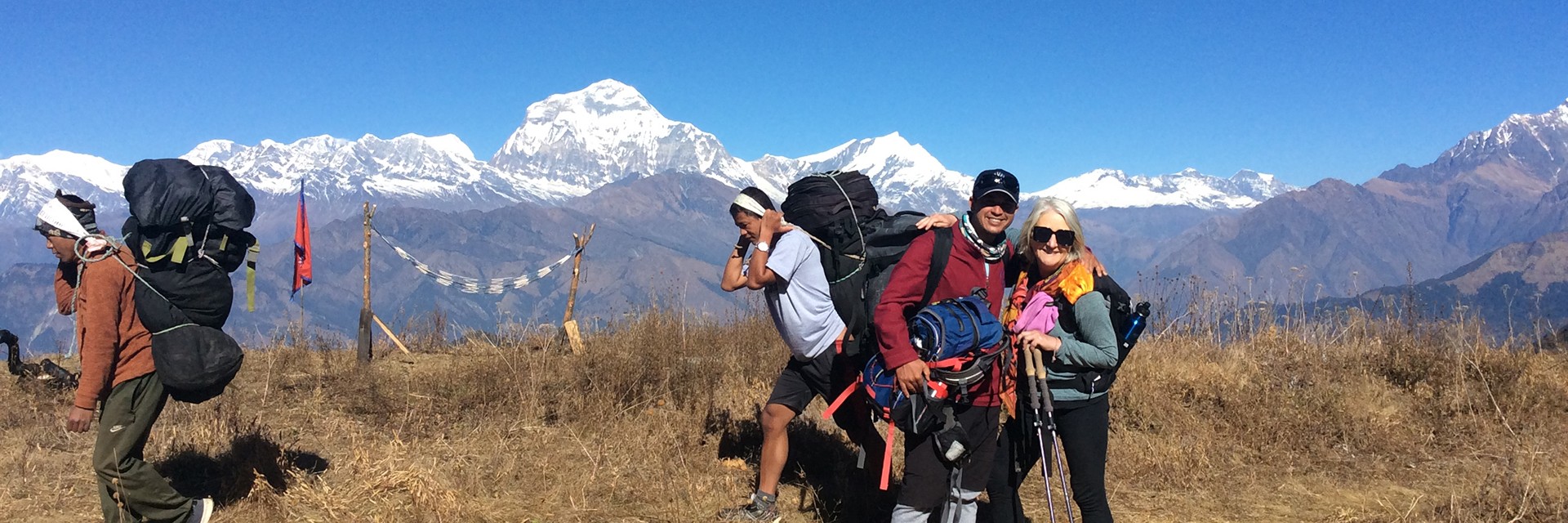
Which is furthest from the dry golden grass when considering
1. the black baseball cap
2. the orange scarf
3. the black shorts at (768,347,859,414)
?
the black baseball cap

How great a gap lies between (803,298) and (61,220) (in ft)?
10.9

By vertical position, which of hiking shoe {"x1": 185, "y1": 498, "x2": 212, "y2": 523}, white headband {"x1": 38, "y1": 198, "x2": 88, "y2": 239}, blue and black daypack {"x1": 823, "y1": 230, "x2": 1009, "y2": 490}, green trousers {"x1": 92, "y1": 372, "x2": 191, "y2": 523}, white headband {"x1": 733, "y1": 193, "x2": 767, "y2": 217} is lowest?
hiking shoe {"x1": 185, "y1": 498, "x2": 212, "y2": 523}

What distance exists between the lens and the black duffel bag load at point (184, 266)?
160 inches

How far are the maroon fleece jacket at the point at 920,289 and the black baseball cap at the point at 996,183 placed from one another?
0.62 ft

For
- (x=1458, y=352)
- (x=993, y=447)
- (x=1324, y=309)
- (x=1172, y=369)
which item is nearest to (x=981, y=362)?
(x=993, y=447)

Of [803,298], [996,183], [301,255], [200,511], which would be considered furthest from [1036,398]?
[301,255]

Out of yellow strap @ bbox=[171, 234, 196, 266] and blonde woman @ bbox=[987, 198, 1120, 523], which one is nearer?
blonde woman @ bbox=[987, 198, 1120, 523]

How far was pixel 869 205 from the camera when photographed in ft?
14.9

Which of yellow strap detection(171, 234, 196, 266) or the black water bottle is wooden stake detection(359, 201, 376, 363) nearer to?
yellow strap detection(171, 234, 196, 266)

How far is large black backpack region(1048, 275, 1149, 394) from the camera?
3523 millimetres

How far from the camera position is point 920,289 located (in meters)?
3.38

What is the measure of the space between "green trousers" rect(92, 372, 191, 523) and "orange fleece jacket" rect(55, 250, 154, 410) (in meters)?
0.07

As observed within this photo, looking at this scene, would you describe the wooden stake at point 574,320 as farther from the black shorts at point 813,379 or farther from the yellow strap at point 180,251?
the yellow strap at point 180,251

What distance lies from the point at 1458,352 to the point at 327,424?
9.03m
